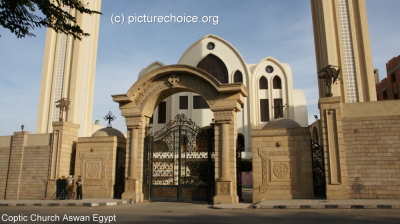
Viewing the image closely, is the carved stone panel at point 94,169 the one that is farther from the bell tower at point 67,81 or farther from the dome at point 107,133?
the bell tower at point 67,81

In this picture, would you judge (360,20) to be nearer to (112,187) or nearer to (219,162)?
(219,162)

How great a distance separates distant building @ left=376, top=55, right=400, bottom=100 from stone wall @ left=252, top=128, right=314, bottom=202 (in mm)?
23623

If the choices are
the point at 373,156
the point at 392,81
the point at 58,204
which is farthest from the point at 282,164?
the point at 392,81

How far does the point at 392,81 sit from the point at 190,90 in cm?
2627

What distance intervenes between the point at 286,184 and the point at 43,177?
9936mm

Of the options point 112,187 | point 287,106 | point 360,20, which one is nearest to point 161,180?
point 112,187

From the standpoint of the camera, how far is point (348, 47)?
20109mm

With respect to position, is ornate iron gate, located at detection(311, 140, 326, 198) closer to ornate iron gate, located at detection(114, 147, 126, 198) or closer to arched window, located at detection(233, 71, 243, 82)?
ornate iron gate, located at detection(114, 147, 126, 198)

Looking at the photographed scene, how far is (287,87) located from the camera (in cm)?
2931

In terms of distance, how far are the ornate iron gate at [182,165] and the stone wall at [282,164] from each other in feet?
5.63

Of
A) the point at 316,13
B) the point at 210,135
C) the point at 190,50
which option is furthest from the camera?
the point at 190,50

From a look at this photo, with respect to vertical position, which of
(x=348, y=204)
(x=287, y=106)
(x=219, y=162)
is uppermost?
(x=287, y=106)

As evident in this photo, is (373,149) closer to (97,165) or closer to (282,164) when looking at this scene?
(282,164)

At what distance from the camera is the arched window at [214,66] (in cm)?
3011
